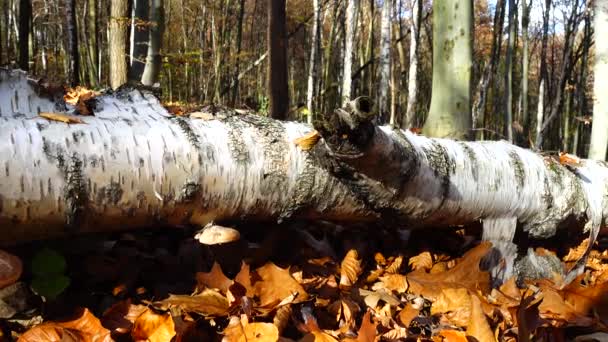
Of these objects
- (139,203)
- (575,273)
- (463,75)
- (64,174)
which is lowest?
(575,273)

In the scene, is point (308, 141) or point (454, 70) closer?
point (308, 141)

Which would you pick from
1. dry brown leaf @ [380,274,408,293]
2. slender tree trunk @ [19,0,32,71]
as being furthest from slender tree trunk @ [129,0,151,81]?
dry brown leaf @ [380,274,408,293]

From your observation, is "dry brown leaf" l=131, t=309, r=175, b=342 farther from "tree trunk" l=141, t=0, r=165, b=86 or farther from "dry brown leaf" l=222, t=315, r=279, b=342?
"tree trunk" l=141, t=0, r=165, b=86

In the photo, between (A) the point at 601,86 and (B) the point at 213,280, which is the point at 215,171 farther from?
(A) the point at 601,86

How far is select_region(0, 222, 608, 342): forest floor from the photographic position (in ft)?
4.34

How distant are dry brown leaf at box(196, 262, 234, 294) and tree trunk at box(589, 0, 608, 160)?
13.1 ft

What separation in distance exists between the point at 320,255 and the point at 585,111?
23381 mm

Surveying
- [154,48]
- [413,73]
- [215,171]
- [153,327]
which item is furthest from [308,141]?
[413,73]

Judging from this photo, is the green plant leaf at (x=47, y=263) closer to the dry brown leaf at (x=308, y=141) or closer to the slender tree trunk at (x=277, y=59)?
the dry brown leaf at (x=308, y=141)

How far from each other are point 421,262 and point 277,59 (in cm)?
537

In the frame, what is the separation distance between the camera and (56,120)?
4.59 feet

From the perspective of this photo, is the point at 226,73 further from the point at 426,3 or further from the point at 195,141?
the point at 195,141

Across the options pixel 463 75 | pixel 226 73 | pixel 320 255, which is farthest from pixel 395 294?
pixel 226 73

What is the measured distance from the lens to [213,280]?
5.14ft
